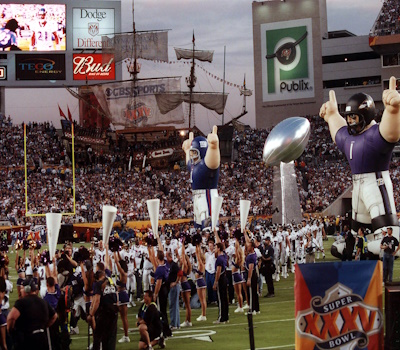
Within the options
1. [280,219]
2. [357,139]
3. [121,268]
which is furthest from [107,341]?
[280,219]

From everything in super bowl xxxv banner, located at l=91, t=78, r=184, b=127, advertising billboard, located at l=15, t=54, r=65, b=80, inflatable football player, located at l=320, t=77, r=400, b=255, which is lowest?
inflatable football player, located at l=320, t=77, r=400, b=255

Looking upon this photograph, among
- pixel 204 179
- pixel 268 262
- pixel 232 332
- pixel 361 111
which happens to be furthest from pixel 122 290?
pixel 204 179

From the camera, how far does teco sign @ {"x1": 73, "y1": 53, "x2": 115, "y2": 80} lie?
51938 mm

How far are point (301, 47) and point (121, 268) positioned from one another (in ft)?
170

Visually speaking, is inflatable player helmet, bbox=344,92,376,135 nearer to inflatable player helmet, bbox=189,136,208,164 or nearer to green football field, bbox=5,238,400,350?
green football field, bbox=5,238,400,350

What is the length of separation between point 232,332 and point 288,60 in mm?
50664

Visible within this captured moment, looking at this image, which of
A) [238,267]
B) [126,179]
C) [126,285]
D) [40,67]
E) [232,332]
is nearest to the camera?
[232,332]

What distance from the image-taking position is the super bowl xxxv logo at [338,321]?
666cm

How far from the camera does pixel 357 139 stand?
10250 mm

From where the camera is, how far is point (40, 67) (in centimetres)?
5147

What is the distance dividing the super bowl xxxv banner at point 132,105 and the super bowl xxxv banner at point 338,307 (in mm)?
45420

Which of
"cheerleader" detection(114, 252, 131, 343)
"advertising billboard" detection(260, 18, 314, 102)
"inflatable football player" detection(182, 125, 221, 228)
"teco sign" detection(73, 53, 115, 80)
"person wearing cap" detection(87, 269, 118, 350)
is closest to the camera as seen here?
"person wearing cap" detection(87, 269, 118, 350)

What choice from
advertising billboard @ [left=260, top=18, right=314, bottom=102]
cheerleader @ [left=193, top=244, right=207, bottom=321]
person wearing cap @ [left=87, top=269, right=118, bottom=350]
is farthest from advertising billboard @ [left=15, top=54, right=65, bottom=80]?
person wearing cap @ [left=87, top=269, right=118, bottom=350]

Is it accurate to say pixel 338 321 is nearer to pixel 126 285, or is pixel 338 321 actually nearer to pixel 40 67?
pixel 126 285
